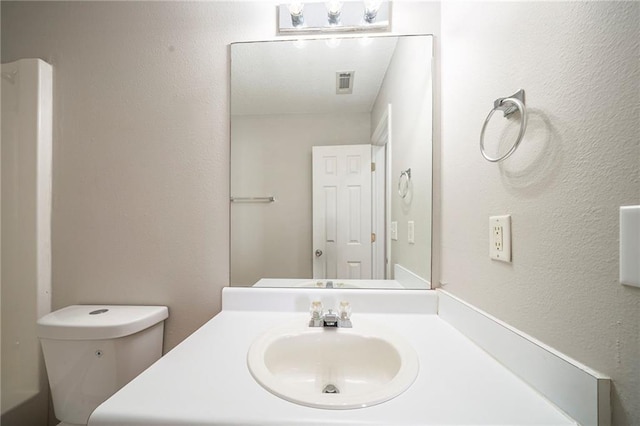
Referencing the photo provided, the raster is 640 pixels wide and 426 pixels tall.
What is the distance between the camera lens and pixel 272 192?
3.33 ft

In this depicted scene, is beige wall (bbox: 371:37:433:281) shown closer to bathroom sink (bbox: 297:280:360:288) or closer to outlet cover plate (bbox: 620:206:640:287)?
bathroom sink (bbox: 297:280:360:288)

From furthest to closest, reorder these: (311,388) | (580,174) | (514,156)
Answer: (311,388), (514,156), (580,174)

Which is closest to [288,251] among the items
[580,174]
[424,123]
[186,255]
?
[186,255]

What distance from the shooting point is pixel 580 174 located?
1.35 ft

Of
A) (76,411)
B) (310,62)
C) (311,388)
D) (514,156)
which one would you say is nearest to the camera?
(514,156)

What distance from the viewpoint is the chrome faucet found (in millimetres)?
797

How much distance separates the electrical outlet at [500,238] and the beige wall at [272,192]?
0.61 meters

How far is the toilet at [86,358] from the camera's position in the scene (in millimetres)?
856

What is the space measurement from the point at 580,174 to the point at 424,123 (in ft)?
2.06

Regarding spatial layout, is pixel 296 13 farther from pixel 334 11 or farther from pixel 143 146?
pixel 143 146

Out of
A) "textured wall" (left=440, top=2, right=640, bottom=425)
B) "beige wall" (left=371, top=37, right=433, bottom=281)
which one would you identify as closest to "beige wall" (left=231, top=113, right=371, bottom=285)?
"beige wall" (left=371, top=37, right=433, bottom=281)

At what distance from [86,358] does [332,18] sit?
5.01ft

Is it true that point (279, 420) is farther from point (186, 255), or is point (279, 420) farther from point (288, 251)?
point (186, 255)

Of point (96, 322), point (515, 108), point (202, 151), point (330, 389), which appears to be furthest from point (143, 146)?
point (515, 108)
